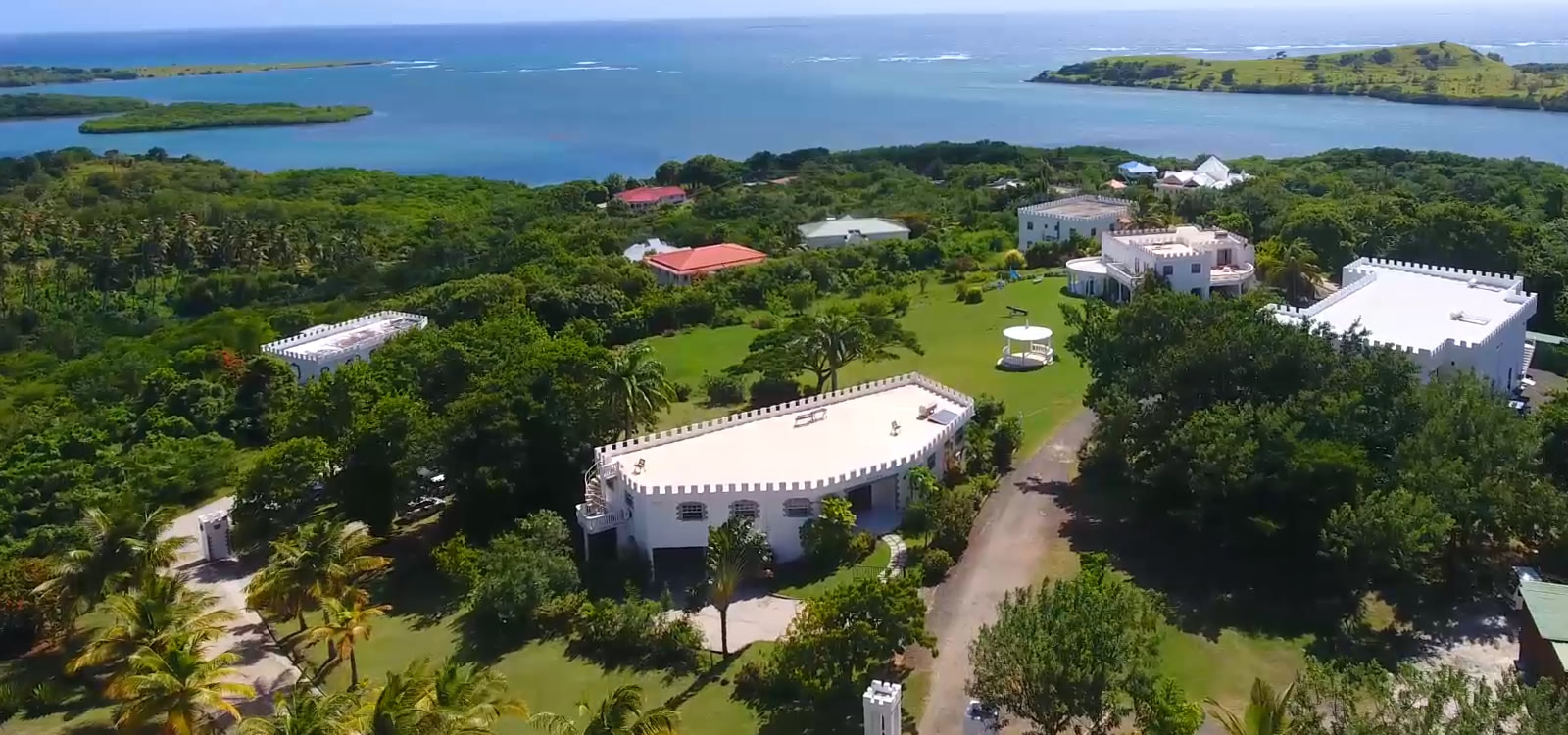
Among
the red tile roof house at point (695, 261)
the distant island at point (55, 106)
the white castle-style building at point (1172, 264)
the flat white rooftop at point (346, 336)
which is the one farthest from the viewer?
the distant island at point (55, 106)

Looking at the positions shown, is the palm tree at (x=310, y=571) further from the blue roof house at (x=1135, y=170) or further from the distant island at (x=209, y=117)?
the distant island at (x=209, y=117)

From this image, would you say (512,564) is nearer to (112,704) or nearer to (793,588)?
(793,588)

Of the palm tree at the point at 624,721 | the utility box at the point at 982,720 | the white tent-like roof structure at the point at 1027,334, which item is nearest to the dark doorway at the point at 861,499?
the utility box at the point at 982,720

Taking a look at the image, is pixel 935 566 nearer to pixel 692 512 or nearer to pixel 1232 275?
pixel 692 512

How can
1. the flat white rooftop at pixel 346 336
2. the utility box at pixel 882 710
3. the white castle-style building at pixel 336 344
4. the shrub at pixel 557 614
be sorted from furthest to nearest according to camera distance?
the flat white rooftop at pixel 346 336
the white castle-style building at pixel 336 344
the shrub at pixel 557 614
the utility box at pixel 882 710

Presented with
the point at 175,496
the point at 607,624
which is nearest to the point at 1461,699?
the point at 607,624

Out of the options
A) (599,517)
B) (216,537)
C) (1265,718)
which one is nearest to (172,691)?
(599,517)
